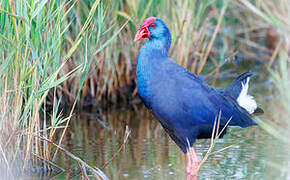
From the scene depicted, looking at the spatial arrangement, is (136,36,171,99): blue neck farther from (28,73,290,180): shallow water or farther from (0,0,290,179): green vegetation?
(28,73,290,180): shallow water

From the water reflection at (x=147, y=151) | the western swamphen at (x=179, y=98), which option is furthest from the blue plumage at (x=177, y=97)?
the water reflection at (x=147, y=151)

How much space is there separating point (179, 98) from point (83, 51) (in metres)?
0.69

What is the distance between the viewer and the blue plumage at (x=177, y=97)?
10.5 feet

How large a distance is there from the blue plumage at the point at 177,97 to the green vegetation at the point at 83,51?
29 cm

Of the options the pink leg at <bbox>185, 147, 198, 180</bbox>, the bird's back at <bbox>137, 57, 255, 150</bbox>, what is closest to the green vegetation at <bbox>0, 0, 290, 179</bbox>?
the bird's back at <bbox>137, 57, 255, 150</bbox>

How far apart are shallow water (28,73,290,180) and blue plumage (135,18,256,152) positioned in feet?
0.81

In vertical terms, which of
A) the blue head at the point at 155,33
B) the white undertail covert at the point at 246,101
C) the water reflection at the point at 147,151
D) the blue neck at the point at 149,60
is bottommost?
the water reflection at the point at 147,151

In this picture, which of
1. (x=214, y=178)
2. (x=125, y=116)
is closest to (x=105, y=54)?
(x=125, y=116)

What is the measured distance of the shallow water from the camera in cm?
330

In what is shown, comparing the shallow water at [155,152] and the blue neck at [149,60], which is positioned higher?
the blue neck at [149,60]

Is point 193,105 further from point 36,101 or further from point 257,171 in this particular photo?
point 36,101

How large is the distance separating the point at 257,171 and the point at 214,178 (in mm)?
308

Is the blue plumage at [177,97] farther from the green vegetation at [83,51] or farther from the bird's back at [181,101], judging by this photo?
the green vegetation at [83,51]

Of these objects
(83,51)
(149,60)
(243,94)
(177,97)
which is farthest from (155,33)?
(243,94)
